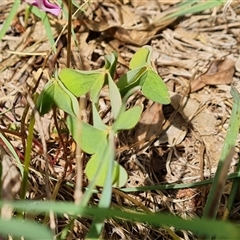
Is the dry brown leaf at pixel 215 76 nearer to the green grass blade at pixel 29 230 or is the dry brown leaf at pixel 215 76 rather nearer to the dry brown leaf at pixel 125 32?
the dry brown leaf at pixel 125 32

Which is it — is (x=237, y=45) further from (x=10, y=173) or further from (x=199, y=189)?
(x=10, y=173)

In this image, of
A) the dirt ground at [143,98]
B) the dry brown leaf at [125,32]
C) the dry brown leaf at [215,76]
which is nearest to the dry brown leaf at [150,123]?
the dirt ground at [143,98]

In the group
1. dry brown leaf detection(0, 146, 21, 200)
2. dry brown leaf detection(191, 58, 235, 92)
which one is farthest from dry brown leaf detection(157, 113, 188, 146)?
dry brown leaf detection(0, 146, 21, 200)

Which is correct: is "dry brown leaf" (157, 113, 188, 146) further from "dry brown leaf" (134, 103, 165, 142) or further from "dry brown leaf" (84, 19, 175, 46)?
"dry brown leaf" (84, 19, 175, 46)

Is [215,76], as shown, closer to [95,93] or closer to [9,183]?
[95,93]

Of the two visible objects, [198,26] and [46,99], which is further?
[198,26]

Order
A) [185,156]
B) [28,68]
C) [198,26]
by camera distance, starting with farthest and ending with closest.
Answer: [198,26] < [28,68] < [185,156]

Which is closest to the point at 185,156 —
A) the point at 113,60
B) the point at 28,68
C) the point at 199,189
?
the point at 199,189
